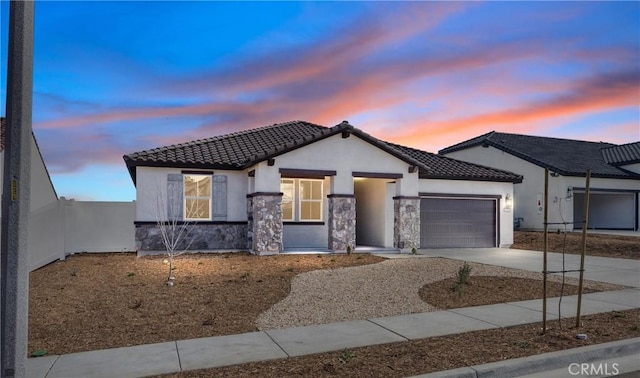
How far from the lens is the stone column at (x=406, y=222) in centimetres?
1817

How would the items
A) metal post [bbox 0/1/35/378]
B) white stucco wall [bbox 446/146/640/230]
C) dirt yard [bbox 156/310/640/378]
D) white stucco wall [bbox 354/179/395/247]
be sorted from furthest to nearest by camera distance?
white stucco wall [bbox 446/146/640/230]
white stucco wall [bbox 354/179/395/247]
dirt yard [bbox 156/310/640/378]
metal post [bbox 0/1/35/378]

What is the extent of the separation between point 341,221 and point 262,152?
13.4ft

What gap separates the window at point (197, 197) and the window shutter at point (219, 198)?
0.27 metres

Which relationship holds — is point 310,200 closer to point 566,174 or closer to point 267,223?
point 267,223

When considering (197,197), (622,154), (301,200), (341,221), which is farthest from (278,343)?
(622,154)

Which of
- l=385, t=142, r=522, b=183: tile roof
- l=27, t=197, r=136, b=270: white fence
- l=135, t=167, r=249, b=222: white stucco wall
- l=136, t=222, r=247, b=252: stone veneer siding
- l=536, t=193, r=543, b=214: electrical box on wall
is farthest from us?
l=536, t=193, r=543, b=214: electrical box on wall

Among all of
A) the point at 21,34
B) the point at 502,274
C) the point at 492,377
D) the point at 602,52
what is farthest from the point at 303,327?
the point at 602,52

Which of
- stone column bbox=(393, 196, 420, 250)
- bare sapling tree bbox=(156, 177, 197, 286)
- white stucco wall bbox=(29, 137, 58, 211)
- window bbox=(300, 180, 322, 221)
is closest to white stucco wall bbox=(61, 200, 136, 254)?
white stucco wall bbox=(29, 137, 58, 211)

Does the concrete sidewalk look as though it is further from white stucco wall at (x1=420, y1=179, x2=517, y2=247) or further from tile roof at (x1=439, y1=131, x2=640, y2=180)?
tile roof at (x1=439, y1=131, x2=640, y2=180)

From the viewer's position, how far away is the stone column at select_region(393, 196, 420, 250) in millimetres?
18172

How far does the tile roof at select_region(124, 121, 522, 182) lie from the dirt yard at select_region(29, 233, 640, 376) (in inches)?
171

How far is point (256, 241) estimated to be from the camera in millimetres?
16266

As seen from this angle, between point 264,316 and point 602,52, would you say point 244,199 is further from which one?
point 602,52

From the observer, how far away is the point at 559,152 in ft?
107
